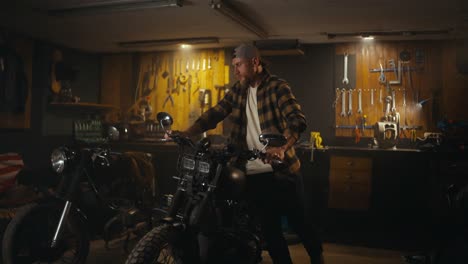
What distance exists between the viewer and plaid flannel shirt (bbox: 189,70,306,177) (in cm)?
250

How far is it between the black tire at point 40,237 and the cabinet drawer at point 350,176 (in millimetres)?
2613

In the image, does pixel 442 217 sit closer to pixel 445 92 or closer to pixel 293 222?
pixel 445 92

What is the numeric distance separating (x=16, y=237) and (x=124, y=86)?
361 centimetres

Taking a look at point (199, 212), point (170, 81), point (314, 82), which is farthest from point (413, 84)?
point (199, 212)

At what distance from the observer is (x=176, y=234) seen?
1.94 m

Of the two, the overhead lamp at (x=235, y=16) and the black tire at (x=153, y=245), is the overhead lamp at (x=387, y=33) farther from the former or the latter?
the black tire at (x=153, y=245)

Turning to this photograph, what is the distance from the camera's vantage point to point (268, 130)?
2629mm

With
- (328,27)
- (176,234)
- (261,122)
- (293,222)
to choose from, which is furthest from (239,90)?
(328,27)

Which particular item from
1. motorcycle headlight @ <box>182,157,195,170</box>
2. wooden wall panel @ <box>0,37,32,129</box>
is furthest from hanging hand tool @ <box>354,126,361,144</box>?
wooden wall panel @ <box>0,37,32,129</box>

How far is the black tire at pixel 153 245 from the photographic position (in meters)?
1.80

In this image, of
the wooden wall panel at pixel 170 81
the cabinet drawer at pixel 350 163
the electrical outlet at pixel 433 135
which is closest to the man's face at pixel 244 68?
the cabinet drawer at pixel 350 163

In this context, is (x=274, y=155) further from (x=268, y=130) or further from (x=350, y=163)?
(x=350, y=163)

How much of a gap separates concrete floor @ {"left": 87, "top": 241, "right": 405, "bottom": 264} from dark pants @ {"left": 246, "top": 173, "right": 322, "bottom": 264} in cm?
113

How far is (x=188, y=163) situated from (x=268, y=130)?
0.73 m
